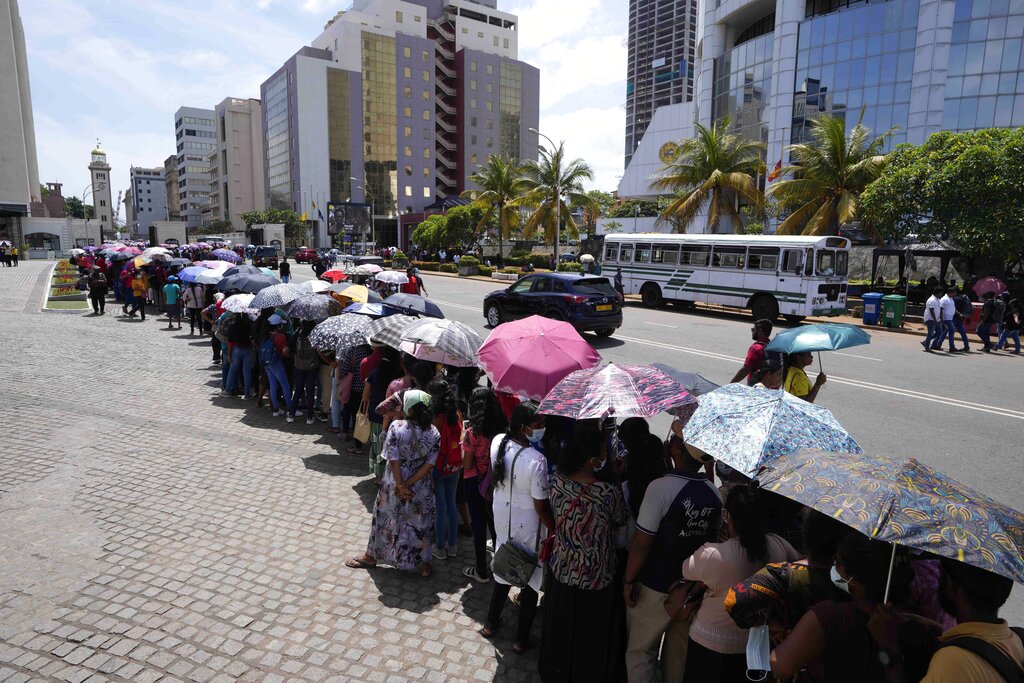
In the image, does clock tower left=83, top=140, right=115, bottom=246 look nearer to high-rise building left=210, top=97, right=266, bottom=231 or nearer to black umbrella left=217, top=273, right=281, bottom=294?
high-rise building left=210, top=97, right=266, bottom=231

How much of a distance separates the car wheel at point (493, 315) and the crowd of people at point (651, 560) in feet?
36.7

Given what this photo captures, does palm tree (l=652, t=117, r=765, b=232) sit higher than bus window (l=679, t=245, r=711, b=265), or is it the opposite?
palm tree (l=652, t=117, r=765, b=232)

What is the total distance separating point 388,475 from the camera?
478cm

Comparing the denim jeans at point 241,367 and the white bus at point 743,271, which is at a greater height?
the white bus at point 743,271

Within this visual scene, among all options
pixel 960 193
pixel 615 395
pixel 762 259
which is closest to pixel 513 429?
pixel 615 395

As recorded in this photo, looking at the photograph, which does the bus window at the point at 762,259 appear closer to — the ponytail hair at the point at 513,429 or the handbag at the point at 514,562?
the ponytail hair at the point at 513,429

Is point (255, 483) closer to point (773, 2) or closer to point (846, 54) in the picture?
point (846, 54)

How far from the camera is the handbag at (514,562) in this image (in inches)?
147

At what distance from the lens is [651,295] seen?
983 inches

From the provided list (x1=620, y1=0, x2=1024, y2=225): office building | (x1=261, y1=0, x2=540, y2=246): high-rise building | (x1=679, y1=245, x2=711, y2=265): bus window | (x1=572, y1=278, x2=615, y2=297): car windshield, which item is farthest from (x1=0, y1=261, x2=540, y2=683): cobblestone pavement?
(x1=261, y1=0, x2=540, y2=246): high-rise building

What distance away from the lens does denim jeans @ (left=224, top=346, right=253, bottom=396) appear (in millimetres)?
9812

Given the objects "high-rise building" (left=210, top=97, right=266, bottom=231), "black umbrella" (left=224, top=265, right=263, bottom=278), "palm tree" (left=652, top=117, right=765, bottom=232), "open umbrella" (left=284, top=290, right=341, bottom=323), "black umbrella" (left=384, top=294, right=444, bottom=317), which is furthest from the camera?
Answer: "high-rise building" (left=210, top=97, right=266, bottom=231)

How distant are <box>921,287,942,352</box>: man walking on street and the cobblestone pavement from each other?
15.3 m

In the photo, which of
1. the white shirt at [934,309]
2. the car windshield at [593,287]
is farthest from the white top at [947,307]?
the car windshield at [593,287]
